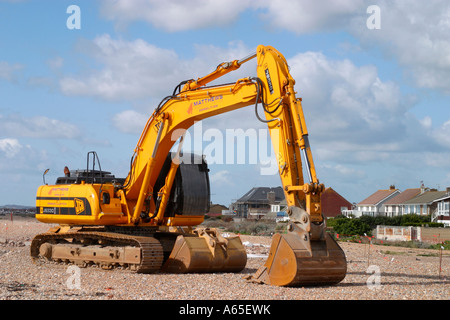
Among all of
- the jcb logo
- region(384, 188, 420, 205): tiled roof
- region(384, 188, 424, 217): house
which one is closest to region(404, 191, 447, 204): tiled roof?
region(384, 188, 424, 217): house

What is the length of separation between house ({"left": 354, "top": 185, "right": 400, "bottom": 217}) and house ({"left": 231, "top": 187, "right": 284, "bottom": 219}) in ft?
45.0

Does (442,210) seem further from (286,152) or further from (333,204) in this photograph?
(286,152)

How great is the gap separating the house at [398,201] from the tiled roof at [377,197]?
7.76 feet

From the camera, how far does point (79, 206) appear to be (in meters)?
15.1

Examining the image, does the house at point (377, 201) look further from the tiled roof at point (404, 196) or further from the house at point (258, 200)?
the house at point (258, 200)

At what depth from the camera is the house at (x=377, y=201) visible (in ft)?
275

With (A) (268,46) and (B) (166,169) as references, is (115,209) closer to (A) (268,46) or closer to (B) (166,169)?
(B) (166,169)

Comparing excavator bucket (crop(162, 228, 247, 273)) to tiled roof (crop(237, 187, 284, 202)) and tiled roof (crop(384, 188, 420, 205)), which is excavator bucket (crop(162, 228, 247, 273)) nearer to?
tiled roof (crop(384, 188, 420, 205))

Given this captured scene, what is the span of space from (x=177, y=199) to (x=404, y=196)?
68.3m

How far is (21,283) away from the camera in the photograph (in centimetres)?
1138

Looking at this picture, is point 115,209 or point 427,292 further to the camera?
point 115,209
